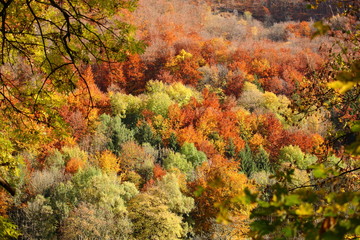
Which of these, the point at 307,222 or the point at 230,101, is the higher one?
the point at 307,222

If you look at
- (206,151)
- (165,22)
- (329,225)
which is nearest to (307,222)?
(329,225)

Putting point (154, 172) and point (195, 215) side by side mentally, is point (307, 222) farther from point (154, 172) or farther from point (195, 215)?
point (154, 172)

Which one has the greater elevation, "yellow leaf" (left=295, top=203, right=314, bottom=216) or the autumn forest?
"yellow leaf" (left=295, top=203, right=314, bottom=216)

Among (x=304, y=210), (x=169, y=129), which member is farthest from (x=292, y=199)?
(x=169, y=129)

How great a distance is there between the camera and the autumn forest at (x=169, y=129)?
10.2 feet

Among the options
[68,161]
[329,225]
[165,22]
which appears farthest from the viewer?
[165,22]

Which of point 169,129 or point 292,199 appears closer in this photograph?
point 292,199

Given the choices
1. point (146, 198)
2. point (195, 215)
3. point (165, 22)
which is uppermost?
point (165, 22)

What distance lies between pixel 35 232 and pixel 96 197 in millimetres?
4183

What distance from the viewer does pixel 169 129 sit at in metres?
44.1

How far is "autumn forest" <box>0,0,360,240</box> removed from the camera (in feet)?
10.2

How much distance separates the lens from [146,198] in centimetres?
2502

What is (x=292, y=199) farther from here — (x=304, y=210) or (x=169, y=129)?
(x=169, y=129)

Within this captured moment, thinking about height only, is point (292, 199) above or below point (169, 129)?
above
